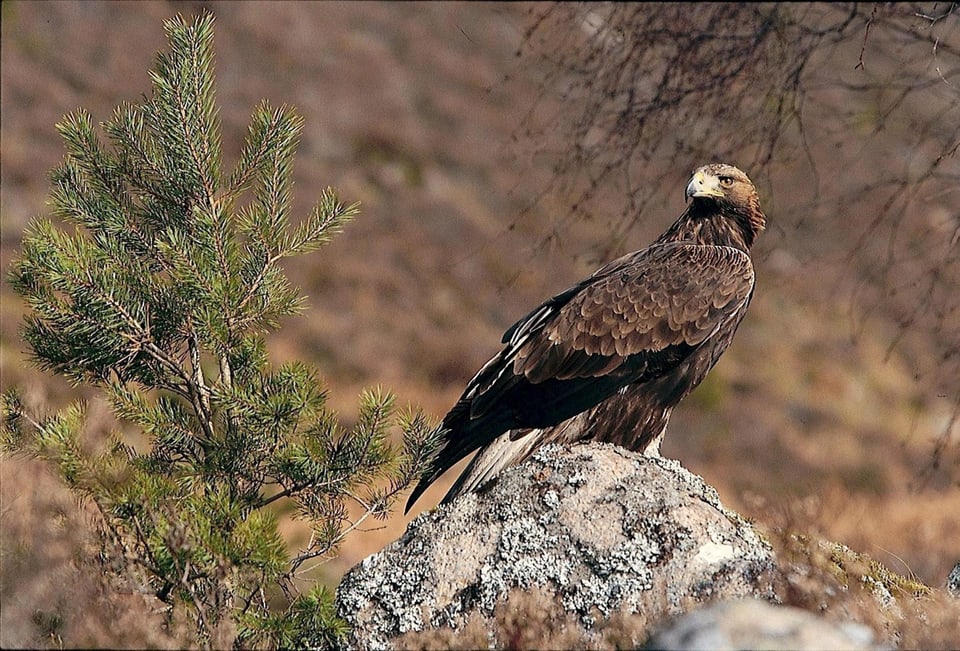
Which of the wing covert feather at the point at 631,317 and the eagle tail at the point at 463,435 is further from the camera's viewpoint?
the wing covert feather at the point at 631,317

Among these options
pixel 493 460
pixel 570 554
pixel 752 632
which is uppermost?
pixel 493 460

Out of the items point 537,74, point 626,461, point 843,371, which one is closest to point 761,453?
point 843,371

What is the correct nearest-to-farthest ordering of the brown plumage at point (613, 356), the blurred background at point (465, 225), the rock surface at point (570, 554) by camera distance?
1. the rock surface at point (570, 554)
2. the brown plumage at point (613, 356)
3. the blurred background at point (465, 225)

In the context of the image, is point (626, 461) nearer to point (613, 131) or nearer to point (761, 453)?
point (613, 131)

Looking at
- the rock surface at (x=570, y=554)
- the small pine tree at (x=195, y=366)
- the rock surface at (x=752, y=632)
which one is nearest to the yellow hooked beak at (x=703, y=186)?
the rock surface at (x=570, y=554)

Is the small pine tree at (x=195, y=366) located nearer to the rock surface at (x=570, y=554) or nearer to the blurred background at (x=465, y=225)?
the rock surface at (x=570, y=554)

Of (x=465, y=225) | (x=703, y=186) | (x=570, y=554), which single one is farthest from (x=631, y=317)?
(x=465, y=225)

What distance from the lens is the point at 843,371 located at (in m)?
20.5

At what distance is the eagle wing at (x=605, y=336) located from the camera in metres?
4.96

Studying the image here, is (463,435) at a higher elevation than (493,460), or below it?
higher

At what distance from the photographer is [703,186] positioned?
570cm

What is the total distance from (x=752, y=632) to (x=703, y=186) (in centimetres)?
356

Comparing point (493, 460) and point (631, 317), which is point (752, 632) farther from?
point (631, 317)

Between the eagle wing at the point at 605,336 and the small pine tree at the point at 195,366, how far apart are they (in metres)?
0.99
